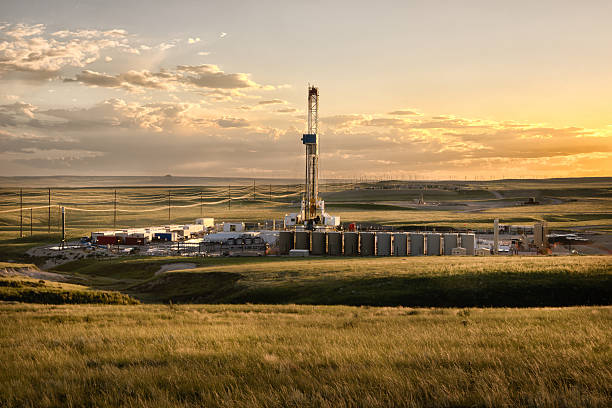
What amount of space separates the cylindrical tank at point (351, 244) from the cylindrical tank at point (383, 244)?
2.53 metres

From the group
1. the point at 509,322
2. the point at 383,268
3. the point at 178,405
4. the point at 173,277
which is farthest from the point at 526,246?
the point at 178,405

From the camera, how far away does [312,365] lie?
9031mm

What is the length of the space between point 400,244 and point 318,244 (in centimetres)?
1025

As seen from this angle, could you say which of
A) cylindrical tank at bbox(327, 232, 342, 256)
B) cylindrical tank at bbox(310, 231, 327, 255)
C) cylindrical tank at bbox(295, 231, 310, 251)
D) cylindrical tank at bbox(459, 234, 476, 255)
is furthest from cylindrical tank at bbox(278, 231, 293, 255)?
cylindrical tank at bbox(459, 234, 476, 255)

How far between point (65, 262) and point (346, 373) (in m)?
69.0

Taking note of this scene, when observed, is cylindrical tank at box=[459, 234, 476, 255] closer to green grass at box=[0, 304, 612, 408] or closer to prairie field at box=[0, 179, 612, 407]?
prairie field at box=[0, 179, 612, 407]

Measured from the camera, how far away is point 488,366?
8852 mm

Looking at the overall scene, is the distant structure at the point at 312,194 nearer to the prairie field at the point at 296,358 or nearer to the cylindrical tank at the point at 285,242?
the cylindrical tank at the point at 285,242

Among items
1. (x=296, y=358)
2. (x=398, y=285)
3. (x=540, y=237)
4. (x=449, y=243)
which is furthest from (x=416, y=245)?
(x=296, y=358)

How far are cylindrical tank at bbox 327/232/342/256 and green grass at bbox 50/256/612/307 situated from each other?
58.0 feet

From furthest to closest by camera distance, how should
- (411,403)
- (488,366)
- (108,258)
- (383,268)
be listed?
(108,258)
(383,268)
(488,366)
(411,403)

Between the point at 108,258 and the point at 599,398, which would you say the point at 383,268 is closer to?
the point at 599,398

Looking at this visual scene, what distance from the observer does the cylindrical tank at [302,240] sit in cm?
6488

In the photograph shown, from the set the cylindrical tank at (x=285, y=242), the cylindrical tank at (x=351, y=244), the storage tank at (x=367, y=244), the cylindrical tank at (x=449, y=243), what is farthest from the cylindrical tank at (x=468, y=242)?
the cylindrical tank at (x=285, y=242)
